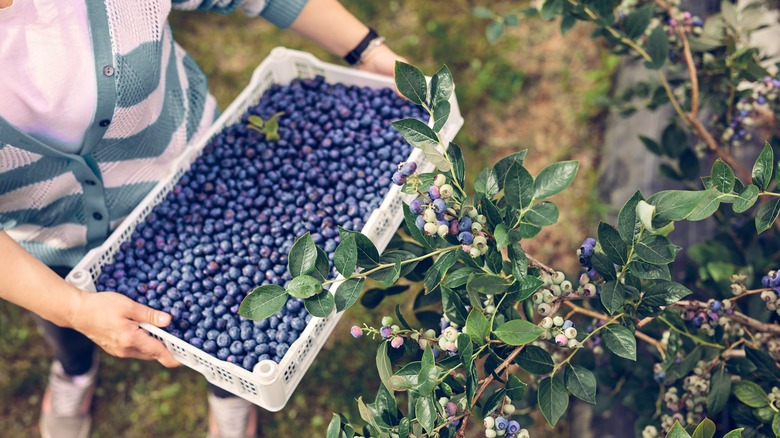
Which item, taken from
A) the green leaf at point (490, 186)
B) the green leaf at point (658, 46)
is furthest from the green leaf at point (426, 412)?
the green leaf at point (658, 46)

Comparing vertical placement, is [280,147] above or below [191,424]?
above

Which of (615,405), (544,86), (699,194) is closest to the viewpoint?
(699,194)

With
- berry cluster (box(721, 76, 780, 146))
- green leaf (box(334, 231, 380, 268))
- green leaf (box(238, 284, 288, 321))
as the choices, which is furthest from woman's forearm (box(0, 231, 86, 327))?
berry cluster (box(721, 76, 780, 146))

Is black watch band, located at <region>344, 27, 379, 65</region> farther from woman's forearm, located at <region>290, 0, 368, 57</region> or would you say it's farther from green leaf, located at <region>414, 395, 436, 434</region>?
green leaf, located at <region>414, 395, 436, 434</region>

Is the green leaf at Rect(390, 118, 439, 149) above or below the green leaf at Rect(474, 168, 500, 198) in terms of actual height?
above

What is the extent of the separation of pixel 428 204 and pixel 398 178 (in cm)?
7

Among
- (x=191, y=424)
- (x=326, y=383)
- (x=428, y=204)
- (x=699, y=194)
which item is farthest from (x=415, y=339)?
(x=191, y=424)

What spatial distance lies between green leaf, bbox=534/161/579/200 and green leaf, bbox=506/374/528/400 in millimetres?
296

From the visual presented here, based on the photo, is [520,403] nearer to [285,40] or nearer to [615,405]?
[615,405]

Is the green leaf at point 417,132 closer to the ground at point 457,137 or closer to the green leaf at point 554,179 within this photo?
the green leaf at point 554,179

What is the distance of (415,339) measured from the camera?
1.18m

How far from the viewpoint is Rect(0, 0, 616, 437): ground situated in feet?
7.75

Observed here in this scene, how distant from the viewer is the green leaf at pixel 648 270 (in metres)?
1.04

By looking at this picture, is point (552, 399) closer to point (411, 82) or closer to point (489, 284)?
point (489, 284)
